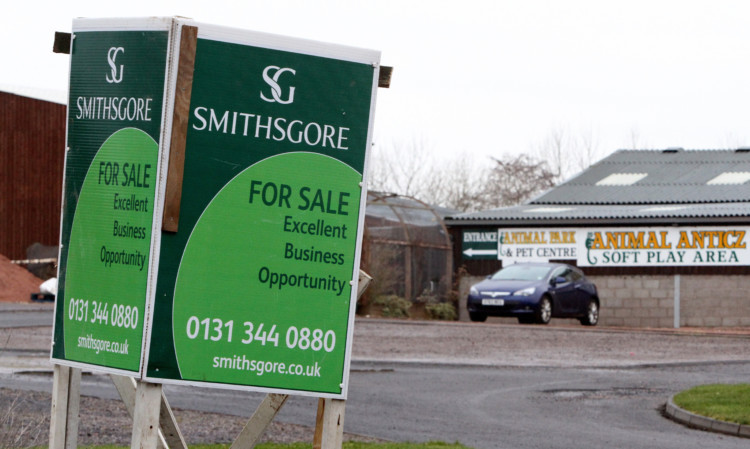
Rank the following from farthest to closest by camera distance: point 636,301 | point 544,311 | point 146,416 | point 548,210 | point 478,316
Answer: point 548,210, point 636,301, point 478,316, point 544,311, point 146,416

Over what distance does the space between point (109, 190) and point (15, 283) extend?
114 feet

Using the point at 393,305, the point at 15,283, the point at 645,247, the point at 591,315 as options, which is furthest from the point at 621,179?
the point at 15,283

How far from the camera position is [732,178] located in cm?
4106

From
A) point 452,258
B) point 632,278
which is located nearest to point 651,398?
point 632,278

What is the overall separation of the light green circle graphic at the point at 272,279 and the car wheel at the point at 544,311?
24478 millimetres

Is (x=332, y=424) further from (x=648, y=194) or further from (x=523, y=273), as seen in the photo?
(x=648, y=194)

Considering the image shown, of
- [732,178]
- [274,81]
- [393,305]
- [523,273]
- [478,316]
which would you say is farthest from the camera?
[732,178]

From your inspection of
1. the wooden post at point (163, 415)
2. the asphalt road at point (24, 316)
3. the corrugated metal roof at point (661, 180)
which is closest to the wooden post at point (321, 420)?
the wooden post at point (163, 415)

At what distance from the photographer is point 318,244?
5.17 meters

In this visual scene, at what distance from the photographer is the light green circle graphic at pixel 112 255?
498 cm

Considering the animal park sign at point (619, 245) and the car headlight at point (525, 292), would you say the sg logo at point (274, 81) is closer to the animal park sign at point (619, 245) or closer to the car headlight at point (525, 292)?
the car headlight at point (525, 292)

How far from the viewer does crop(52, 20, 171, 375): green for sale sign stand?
4.97 m

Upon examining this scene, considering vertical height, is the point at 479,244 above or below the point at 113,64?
below

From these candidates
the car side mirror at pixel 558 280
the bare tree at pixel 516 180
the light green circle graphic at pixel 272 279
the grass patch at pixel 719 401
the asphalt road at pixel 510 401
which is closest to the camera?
the light green circle graphic at pixel 272 279
